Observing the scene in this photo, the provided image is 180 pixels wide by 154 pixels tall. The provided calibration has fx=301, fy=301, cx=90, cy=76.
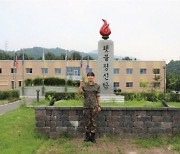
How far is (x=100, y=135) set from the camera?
746 centimetres

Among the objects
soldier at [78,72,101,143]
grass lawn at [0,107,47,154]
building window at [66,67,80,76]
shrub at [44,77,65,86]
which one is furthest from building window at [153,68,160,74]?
soldier at [78,72,101,143]

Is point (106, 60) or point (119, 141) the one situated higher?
point (106, 60)

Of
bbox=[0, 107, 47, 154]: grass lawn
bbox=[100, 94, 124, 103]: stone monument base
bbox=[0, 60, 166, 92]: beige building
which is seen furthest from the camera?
bbox=[0, 60, 166, 92]: beige building

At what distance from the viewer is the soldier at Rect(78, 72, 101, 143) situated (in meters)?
6.81

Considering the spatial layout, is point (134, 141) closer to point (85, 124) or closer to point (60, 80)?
point (85, 124)

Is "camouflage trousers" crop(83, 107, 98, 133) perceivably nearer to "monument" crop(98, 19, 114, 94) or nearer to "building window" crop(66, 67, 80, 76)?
"monument" crop(98, 19, 114, 94)

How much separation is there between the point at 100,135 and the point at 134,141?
0.87 metres

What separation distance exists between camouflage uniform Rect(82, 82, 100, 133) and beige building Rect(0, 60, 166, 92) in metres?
39.4

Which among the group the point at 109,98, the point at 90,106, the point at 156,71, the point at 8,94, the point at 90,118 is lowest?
the point at 8,94

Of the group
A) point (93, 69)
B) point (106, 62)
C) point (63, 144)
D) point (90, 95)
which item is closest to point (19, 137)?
point (63, 144)

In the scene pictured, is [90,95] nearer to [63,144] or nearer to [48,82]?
[63,144]

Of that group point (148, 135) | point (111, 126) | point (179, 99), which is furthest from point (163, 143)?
point (179, 99)

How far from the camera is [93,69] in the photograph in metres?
46.4

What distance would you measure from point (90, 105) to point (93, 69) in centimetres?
3960
